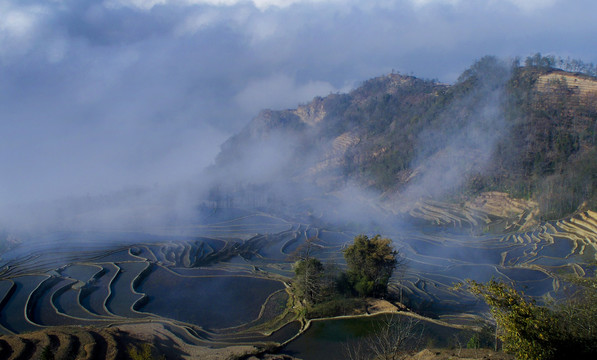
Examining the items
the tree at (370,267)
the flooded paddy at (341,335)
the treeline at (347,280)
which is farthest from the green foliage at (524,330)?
the tree at (370,267)

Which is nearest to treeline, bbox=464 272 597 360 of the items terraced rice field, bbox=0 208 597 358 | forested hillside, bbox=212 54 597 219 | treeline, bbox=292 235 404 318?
terraced rice field, bbox=0 208 597 358

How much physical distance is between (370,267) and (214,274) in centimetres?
1521

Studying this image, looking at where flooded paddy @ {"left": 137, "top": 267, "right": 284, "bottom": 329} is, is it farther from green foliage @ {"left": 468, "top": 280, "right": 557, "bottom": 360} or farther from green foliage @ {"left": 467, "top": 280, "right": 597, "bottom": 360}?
green foliage @ {"left": 468, "top": 280, "right": 557, "bottom": 360}

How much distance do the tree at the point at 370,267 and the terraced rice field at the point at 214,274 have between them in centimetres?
387

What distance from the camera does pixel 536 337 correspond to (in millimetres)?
8969

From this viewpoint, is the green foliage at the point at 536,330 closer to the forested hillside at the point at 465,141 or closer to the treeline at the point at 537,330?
the treeline at the point at 537,330

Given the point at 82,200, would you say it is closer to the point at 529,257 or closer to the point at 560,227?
the point at 529,257

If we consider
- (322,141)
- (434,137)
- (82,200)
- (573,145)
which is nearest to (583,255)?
(573,145)

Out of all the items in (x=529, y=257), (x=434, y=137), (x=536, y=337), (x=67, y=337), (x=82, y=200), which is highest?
(x=434, y=137)

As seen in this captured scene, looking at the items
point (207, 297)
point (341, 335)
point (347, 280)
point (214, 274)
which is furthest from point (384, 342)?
point (214, 274)

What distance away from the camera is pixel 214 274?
117 ft

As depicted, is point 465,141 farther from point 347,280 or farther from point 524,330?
point 524,330

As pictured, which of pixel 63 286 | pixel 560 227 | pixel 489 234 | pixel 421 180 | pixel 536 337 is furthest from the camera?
pixel 421 180

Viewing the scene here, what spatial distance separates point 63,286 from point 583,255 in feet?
166
